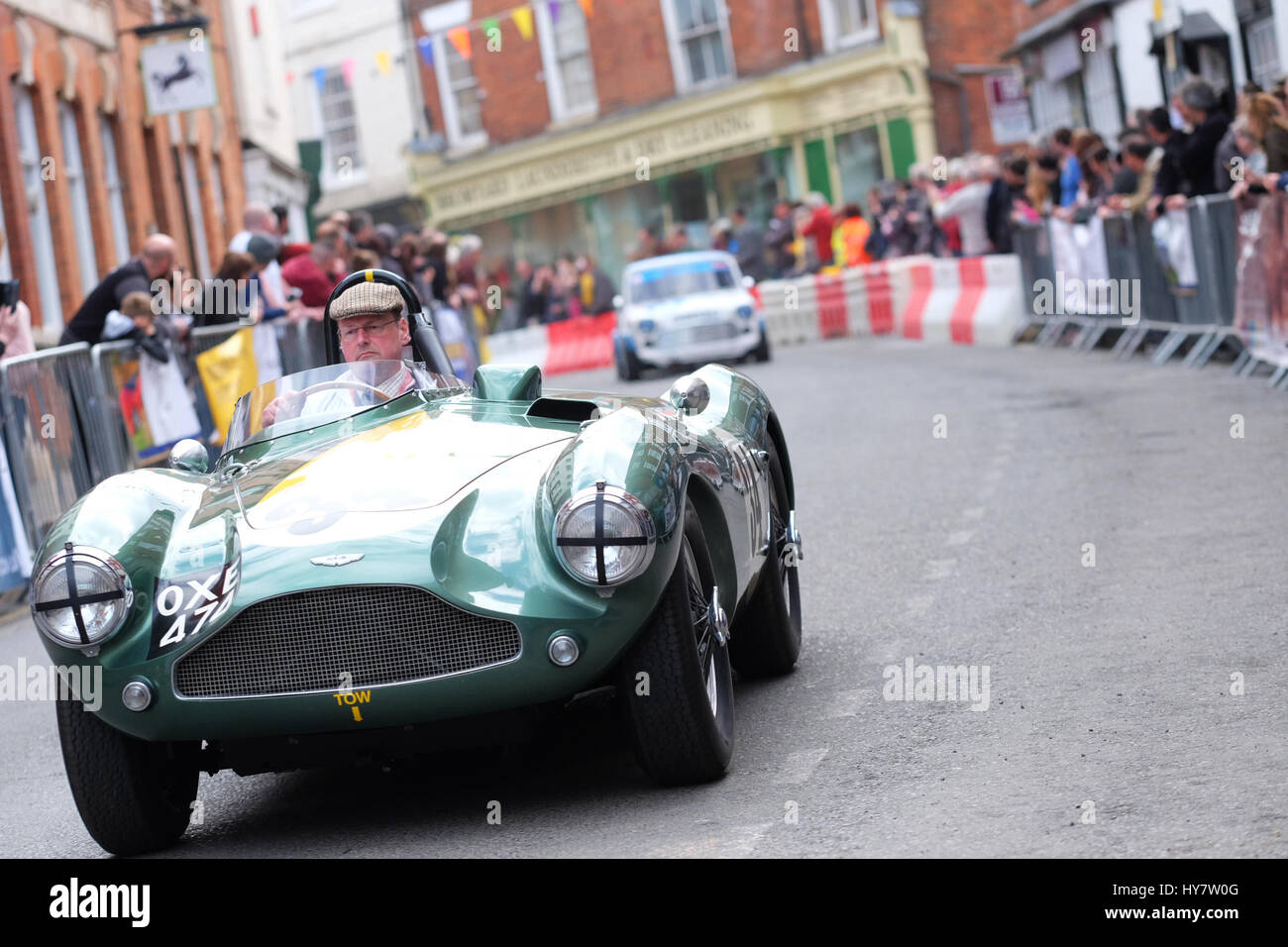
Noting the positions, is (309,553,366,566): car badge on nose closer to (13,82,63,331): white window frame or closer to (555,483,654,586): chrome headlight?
(555,483,654,586): chrome headlight

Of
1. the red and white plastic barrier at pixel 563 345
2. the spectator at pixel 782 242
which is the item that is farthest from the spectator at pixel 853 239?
the red and white plastic barrier at pixel 563 345

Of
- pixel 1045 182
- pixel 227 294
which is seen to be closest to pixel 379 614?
pixel 227 294

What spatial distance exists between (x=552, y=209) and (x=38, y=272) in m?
27.6

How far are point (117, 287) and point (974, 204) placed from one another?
13.0m

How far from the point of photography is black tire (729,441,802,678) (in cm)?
648

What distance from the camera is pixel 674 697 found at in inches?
195

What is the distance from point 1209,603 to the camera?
7125mm

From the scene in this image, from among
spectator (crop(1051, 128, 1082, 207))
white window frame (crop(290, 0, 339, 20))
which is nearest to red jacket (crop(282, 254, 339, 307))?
spectator (crop(1051, 128, 1082, 207))

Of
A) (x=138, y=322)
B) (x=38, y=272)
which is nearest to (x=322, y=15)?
(x=38, y=272)

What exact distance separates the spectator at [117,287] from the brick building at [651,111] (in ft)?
95.5

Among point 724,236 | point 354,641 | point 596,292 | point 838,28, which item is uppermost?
point 838,28

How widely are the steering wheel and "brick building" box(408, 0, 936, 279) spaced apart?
35.5 metres

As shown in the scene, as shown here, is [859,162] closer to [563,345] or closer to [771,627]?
[563,345]
